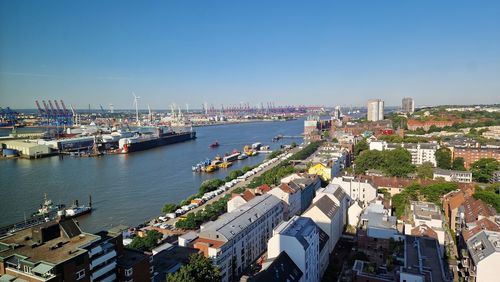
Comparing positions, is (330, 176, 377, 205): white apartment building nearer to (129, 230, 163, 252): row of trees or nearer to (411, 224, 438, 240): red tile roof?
(411, 224, 438, 240): red tile roof

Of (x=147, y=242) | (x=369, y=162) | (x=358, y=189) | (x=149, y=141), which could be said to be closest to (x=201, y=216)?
(x=147, y=242)

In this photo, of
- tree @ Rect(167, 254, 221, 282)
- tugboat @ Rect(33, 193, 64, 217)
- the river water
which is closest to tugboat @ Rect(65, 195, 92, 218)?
the river water

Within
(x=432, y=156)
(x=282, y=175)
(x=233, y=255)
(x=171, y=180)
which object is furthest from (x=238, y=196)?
(x=432, y=156)

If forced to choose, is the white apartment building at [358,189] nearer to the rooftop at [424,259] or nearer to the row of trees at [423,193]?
the row of trees at [423,193]

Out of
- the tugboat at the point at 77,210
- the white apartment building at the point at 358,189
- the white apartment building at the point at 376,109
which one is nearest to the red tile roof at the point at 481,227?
the white apartment building at the point at 358,189

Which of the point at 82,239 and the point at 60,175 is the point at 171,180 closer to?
the point at 60,175

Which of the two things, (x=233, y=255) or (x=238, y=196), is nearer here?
(x=233, y=255)

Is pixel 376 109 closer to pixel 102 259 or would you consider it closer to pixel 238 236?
pixel 238 236
